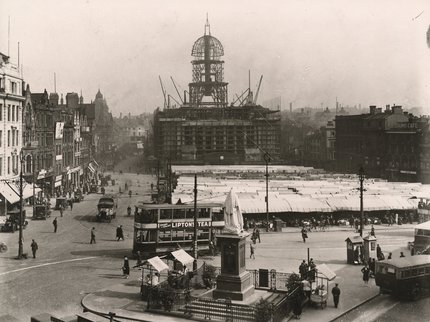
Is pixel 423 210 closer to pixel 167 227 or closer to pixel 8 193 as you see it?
pixel 167 227

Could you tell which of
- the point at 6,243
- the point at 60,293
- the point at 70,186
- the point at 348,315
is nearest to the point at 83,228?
the point at 6,243

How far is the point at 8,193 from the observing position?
49250mm

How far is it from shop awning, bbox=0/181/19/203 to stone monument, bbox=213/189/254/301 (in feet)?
102

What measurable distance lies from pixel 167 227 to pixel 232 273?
11.2m

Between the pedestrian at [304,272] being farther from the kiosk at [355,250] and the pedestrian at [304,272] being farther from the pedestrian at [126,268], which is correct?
the pedestrian at [126,268]

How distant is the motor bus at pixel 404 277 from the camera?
79.0 feet

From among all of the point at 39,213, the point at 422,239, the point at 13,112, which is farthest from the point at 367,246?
the point at 13,112

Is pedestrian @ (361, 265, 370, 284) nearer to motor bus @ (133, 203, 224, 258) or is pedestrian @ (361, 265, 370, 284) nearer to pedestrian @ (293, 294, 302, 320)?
pedestrian @ (293, 294, 302, 320)

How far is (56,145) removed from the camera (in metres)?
73.2

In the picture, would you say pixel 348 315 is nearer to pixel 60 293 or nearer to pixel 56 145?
pixel 60 293

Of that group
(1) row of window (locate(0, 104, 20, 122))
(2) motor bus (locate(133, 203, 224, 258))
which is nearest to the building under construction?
(1) row of window (locate(0, 104, 20, 122))

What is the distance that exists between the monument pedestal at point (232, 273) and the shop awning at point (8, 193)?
3120cm

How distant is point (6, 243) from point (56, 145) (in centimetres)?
3699

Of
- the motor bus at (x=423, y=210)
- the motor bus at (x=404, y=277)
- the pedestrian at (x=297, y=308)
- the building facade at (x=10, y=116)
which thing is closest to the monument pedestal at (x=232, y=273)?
the pedestrian at (x=297, y=308)
